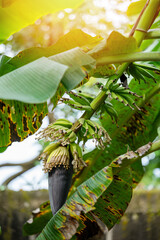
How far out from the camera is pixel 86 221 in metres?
0.80

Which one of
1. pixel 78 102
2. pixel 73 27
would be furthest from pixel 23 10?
pixel 73 27

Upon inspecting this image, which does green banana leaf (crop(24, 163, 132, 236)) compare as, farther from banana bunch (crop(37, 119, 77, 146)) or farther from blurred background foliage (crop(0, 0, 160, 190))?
blurred background foliage (crop(0, 0, 160, 190))

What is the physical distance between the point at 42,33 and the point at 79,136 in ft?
7.57

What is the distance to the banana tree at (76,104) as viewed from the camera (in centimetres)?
52

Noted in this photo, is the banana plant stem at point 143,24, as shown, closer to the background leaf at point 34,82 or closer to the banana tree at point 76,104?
the banana tree at point 76,104

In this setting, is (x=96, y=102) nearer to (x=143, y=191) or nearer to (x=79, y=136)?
(x=79, y=136)

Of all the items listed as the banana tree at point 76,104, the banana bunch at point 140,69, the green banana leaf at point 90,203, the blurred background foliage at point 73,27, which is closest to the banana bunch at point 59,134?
the banana tree at point 76,104

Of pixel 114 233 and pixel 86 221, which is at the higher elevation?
pixel 86 221

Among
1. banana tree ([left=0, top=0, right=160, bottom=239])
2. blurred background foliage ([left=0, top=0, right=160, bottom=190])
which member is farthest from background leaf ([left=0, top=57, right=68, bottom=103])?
blurred background foliage ([left=0, top=0, right=160, bottom=190])

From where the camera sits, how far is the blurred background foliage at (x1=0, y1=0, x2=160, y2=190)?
9.02ft

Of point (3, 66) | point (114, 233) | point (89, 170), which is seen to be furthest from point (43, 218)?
point (114, 233)

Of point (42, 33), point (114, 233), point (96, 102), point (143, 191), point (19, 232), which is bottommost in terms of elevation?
point (19, 232)

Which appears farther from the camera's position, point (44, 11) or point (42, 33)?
point (42, 33)

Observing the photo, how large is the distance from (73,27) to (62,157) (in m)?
2.67
